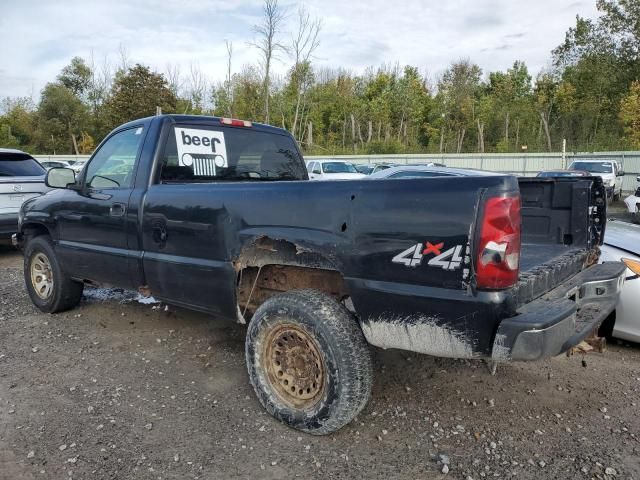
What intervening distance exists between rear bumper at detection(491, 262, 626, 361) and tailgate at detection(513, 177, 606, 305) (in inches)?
8.3

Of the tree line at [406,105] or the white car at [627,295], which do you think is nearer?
the white car at [627,295]

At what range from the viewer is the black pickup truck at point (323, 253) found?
7.97ft

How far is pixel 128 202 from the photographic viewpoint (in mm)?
4059

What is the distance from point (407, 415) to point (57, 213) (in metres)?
3.71

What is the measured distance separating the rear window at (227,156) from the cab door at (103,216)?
1.10 feet

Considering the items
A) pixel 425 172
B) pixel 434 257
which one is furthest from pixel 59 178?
pixel 425 172

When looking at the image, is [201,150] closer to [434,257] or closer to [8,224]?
[434,257]

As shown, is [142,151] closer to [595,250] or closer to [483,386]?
[483,386]

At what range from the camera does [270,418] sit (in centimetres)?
330

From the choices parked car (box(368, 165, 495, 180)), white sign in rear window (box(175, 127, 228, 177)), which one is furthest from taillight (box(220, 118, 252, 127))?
parked car (box(368, 165, 495, 180))

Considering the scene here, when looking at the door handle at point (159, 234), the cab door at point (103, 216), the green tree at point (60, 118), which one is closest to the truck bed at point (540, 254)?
the door handle at point (159, 234)

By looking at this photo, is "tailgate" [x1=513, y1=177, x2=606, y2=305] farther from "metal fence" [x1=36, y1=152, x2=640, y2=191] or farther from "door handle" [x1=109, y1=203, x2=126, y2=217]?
"metal fence" [x1=36, y1=152, x2=640, y2=191]

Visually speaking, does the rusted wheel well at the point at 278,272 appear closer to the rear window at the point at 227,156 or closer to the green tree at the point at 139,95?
the rear window at the point at 227,156

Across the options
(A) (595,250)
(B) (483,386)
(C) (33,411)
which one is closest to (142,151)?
(C) (33,411)
